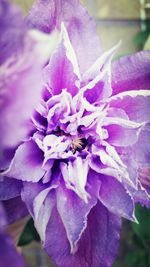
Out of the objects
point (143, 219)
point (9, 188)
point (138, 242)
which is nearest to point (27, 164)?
point (9, 188)

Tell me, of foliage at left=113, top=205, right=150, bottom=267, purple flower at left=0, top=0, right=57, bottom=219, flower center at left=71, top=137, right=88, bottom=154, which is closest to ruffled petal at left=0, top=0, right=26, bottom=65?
purple flower at left=0, top=0, right=57, bottom=219

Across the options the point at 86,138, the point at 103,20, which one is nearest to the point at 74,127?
the point at 86,138

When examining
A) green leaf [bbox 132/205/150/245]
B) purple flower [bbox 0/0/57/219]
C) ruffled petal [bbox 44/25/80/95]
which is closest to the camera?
purple flower [bbox 0/0/57/219]

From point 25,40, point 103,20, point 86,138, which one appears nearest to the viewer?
point 25,40

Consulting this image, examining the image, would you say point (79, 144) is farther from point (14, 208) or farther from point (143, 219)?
point (143, 219)

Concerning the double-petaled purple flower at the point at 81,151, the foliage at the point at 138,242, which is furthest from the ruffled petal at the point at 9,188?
the foliage at the point at 138,242

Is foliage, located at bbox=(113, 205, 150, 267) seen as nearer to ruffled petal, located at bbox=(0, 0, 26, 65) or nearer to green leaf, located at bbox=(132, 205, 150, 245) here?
green leaf, located at bbox=(132, 205, 150, 245)

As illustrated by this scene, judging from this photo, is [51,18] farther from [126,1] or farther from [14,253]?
[126,1]
